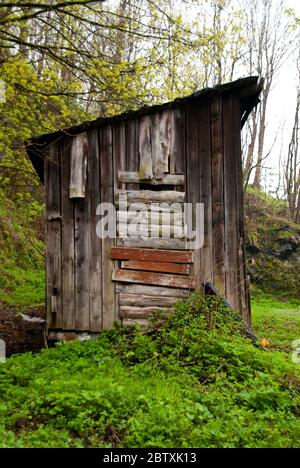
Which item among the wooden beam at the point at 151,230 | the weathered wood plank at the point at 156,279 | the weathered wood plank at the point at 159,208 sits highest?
the weathered wood plank at the point at 159,208

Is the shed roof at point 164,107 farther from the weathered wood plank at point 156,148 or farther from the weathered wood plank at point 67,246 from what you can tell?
the weathered wood plank at point 67,246

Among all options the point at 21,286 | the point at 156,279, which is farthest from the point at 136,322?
the point at 21,286

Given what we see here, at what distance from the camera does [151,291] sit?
7.04 meters

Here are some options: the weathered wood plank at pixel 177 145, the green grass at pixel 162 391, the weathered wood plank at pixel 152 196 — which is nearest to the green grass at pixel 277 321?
the green grass at pixel 162 391

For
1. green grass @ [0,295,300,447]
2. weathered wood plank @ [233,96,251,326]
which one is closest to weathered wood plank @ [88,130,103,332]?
green grass @ [0,295,300,447]

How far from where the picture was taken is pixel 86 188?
7.34 m

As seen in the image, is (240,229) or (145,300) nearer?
(145,300)

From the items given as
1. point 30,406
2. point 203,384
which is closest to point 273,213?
point 203,384

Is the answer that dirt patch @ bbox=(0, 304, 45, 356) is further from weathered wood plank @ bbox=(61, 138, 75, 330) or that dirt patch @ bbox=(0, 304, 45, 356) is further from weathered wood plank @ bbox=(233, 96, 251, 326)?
weathered wood plank @ bbox=(233, 96, 251, 326)

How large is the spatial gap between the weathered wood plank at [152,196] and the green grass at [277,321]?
332 cm

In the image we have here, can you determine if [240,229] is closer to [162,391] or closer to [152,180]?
[152,180]

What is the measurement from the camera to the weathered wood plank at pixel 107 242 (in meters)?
7.09

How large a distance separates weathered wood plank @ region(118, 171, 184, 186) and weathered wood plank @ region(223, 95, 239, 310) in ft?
2.73

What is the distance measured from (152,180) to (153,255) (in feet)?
4.23
